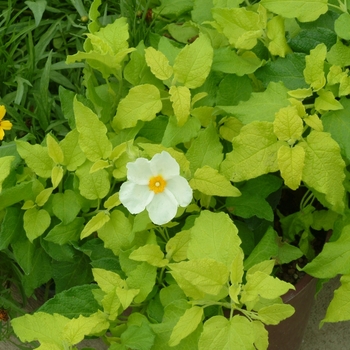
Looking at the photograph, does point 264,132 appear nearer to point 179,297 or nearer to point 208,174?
point 208,174

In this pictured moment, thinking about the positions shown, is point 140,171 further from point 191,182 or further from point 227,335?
point 227,335

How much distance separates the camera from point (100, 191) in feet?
2.90

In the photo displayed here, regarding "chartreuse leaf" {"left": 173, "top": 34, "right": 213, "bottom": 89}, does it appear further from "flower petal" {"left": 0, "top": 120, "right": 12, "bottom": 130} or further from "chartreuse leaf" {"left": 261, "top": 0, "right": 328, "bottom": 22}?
"flower petal" {"left": 0, "top": 120, "right": 12, "bottom": 130}

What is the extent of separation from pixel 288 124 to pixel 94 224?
34 centimetres

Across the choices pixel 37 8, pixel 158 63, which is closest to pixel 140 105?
pixel 158 63

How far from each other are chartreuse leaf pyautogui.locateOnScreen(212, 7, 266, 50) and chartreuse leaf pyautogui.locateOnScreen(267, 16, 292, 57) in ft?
0.05

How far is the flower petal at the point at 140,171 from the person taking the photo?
769 mm

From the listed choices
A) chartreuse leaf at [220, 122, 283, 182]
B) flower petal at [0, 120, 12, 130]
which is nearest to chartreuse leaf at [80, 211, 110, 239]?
chartreuse leaf at [220, 122, 283, 182]

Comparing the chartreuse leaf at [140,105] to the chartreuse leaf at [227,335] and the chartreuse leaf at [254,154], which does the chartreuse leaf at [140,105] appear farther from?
the chartreuse leaf at [227,335]

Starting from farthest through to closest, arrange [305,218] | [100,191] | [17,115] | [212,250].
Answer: [17,115] < [305,218] < [100,191] < [212,250]

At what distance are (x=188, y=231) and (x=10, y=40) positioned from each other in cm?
68

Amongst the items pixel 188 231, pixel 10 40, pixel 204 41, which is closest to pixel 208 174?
pixel 188 231

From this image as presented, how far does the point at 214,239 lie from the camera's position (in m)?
0.79

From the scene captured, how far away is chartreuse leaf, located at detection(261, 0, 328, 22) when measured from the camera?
0.86m
